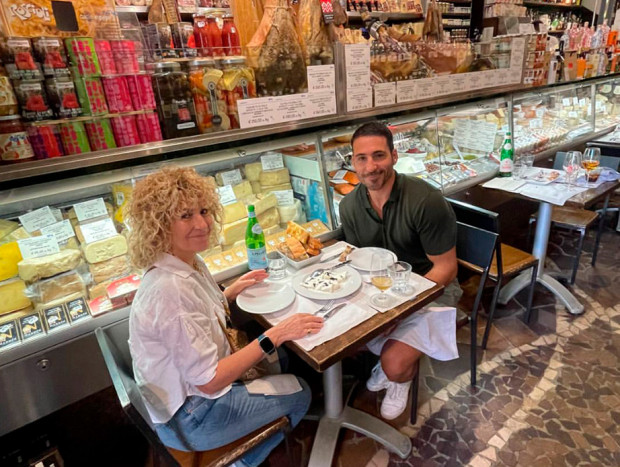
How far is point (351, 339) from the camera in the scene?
4.87 ft

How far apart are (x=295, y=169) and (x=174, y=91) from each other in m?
0.99

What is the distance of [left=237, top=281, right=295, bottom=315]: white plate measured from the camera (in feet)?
5.51

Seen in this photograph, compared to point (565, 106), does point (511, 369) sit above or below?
below

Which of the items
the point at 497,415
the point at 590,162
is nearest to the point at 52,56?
the point at 497,415

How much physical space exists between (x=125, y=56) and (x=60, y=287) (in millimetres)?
1112

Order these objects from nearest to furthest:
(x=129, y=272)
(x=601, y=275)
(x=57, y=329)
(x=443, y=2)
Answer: (x=57, y=329) < (x=129, y=272) < (x=601, y=275) < (x=443, y=2)

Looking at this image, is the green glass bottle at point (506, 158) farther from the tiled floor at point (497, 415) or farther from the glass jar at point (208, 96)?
the glass jar at point (208, 96)

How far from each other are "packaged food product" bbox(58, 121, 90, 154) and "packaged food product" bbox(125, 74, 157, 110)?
0.79 ft

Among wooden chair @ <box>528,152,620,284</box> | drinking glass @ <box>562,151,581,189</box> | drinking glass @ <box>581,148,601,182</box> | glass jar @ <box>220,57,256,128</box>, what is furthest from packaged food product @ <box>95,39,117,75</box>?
wooden chair @ <box>528,152,620,284</box>

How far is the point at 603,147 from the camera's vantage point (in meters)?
4.33

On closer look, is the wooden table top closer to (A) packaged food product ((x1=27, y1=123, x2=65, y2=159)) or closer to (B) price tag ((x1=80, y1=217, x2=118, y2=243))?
(B) price tag ((x1=80, y1=217, x2=118, y2=243))

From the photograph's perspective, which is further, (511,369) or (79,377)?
(511,369)

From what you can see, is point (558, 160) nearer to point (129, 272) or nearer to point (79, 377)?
point (129, 272)

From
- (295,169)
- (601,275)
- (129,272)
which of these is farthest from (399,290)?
(601,275)
